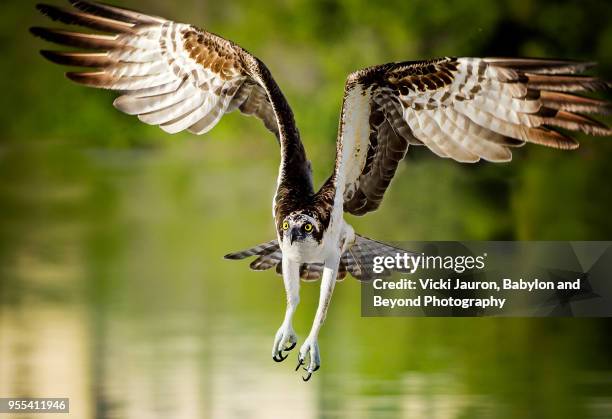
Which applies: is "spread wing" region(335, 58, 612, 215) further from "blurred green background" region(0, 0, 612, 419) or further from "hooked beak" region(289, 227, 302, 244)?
"blurred green background" region(0, 0, 612, 419)

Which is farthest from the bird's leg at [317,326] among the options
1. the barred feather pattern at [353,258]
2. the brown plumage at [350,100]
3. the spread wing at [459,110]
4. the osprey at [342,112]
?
the barred feather pattern at [353,258]

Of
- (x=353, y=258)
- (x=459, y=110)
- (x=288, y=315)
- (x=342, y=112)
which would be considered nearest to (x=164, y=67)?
(x=342, y=112)

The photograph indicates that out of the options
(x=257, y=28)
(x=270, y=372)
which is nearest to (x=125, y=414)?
(x=270, y=372)

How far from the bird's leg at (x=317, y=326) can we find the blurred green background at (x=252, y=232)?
315cm

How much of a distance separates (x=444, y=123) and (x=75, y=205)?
685 inches

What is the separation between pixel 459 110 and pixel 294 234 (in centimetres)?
118

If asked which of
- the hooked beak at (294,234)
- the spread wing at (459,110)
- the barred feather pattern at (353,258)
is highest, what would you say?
the spread wing at (459,110)

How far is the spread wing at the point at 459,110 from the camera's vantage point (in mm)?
6668

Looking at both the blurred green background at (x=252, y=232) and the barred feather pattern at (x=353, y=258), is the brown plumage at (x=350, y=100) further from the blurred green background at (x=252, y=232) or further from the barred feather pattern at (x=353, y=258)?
the blurred green background at (x=252, y=232)

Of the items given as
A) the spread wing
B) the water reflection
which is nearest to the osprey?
the spread wing

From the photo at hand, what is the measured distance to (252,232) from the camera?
1786 centimetres

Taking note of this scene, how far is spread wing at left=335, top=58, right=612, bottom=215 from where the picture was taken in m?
6.67

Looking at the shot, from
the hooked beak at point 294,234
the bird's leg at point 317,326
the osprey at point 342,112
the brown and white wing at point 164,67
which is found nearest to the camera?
the bird's leg at point 317,326

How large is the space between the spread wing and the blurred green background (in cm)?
285
